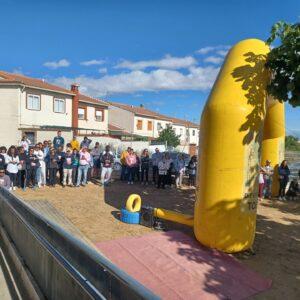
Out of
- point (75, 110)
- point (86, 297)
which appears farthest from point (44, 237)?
point (75, 110)

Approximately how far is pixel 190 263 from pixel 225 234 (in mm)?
1106

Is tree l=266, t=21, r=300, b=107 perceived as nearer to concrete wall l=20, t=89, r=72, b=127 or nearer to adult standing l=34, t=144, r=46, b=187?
adult standing l=34, t=144, r=46, b=187

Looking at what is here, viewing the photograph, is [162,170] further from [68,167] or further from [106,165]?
[68,167]

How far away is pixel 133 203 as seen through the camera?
11.1 m

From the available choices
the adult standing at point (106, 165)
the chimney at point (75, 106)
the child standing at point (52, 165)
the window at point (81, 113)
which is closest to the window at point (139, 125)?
the window at point (81, 113)

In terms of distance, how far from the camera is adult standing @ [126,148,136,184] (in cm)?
1781

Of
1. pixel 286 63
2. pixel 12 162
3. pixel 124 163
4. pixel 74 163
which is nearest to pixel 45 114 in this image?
pixel 124 163

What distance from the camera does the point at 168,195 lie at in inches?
615

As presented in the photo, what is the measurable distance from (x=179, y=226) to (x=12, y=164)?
6.49m

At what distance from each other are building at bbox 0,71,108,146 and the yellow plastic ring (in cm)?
2088

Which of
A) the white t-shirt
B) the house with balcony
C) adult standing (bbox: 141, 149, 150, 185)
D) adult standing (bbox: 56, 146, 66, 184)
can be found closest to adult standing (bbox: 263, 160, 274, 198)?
adult standing (bbox: 141, 149, 150, 185)

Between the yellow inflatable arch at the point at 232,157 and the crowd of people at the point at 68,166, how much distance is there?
269 inches

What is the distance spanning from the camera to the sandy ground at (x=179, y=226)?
7.90m

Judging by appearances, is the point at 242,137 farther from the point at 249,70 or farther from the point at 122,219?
the point at 122,219
